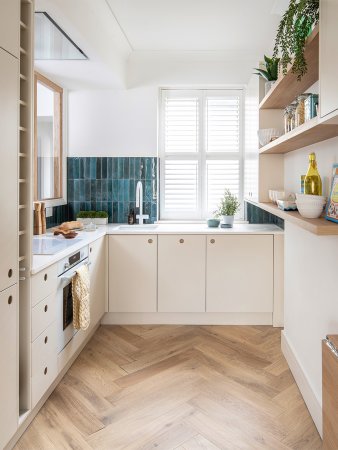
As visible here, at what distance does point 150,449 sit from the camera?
6.68 feet

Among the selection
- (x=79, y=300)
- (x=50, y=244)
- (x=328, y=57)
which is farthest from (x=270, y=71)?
(x=79, y=300)

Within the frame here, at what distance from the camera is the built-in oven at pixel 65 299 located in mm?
2602

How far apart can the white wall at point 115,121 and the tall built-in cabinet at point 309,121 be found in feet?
3.48

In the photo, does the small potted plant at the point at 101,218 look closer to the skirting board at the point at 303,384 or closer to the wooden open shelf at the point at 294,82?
the wooden open shelf at the point at 294,82

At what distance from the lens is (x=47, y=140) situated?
4000mm

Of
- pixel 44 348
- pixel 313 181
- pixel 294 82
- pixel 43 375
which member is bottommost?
pixel 43 375

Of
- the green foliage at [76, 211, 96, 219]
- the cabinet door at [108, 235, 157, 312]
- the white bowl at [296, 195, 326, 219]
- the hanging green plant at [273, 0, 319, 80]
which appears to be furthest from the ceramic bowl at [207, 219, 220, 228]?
the hanging green plant at [273, 0, 319, 80]

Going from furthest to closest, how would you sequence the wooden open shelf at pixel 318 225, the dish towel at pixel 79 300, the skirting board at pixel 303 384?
the dish towel at pixel 79 300 < the skirting board at pixel 303 384 < the wooden open shelf at pixel 318 225

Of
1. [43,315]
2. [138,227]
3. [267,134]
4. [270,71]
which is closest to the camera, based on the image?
[43,315]

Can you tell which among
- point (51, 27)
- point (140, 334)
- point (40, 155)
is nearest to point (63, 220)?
point (40, 155)

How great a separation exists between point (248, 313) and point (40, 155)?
94.9 inches

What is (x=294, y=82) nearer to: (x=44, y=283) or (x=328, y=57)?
(x=328, y=57)

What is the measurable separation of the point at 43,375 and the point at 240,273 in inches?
79.3

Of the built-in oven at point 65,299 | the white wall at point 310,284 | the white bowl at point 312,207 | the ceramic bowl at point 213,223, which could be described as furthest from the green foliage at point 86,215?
the white bowl at point 312,207
